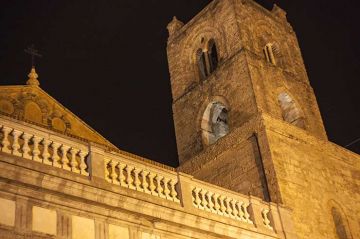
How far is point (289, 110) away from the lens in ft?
68.5

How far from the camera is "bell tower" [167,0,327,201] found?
1802 cm

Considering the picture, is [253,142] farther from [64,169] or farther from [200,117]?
[64,169]

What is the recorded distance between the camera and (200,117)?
2105cm

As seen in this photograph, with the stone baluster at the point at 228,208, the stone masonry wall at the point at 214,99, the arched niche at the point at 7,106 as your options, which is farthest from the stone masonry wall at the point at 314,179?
the arched niche at the point at 7,106

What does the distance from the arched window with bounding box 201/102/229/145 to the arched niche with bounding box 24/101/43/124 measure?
7.14m

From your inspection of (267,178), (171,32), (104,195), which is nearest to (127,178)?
(104,195)

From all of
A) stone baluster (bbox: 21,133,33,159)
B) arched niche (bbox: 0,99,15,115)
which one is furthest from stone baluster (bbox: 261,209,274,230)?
arched niche (bbox: 0,99,15,115)

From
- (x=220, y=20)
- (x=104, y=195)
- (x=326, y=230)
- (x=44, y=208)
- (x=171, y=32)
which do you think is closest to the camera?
(x=44, y=208)

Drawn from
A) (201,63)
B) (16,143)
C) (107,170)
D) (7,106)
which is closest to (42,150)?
(16,143)

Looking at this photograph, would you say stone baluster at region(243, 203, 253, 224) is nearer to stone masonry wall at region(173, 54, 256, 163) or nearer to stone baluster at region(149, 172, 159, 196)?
stone baluster at region(149, 172, 159, 196)

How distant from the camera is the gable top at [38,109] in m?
14.7

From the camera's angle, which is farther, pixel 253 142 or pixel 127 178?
pixel 253 142

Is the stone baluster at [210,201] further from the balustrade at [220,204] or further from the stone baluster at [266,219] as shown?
the stone baluster at [266,219]

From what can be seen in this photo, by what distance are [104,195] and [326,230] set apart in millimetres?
8242
